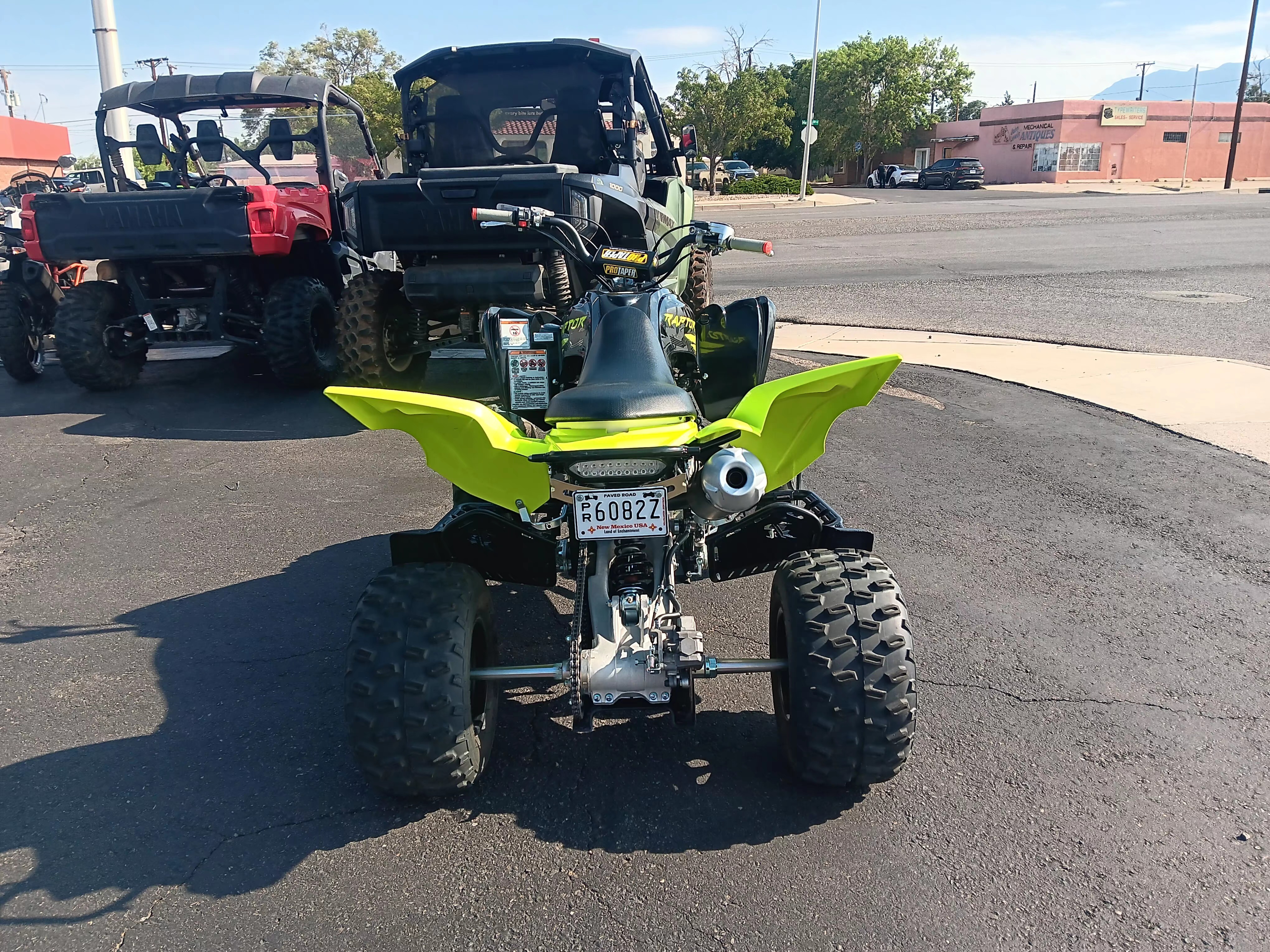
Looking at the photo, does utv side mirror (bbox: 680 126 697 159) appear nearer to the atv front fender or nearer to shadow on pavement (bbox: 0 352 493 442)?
shadow on pavement (bbox: 0 352 493 442)

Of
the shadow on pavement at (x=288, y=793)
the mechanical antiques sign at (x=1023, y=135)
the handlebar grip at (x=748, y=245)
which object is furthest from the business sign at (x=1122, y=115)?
the shadow on pavement at (x=288, y=793)

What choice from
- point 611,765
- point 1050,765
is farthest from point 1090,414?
point 611,765

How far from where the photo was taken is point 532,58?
789cm

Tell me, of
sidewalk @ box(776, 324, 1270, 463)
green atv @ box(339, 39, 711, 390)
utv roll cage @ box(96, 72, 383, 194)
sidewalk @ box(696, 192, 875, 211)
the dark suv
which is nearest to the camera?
green atv @ box(339, 39, 711, 390)

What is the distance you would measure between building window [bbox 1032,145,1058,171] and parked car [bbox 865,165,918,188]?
7458 mm

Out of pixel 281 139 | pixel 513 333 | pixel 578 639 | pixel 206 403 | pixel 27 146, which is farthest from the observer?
pixel 27 146

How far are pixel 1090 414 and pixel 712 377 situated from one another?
4334 mm

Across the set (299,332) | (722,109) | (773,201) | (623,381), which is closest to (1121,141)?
(722,109)

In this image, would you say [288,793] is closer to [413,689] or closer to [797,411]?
[413,689]

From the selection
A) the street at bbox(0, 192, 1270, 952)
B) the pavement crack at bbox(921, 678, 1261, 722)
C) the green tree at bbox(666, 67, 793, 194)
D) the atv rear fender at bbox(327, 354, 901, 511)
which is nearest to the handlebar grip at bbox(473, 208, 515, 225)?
the atv rear fender at bbox(327, 354, 901, 511)

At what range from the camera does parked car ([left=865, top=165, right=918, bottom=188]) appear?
177 feet

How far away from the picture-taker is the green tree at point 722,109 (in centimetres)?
4597

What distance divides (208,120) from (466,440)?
8173 mm

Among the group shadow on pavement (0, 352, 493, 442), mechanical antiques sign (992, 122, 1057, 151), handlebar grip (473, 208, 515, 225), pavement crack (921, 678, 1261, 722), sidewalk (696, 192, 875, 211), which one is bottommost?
pavement crack (921, 678, 1261, 722)
